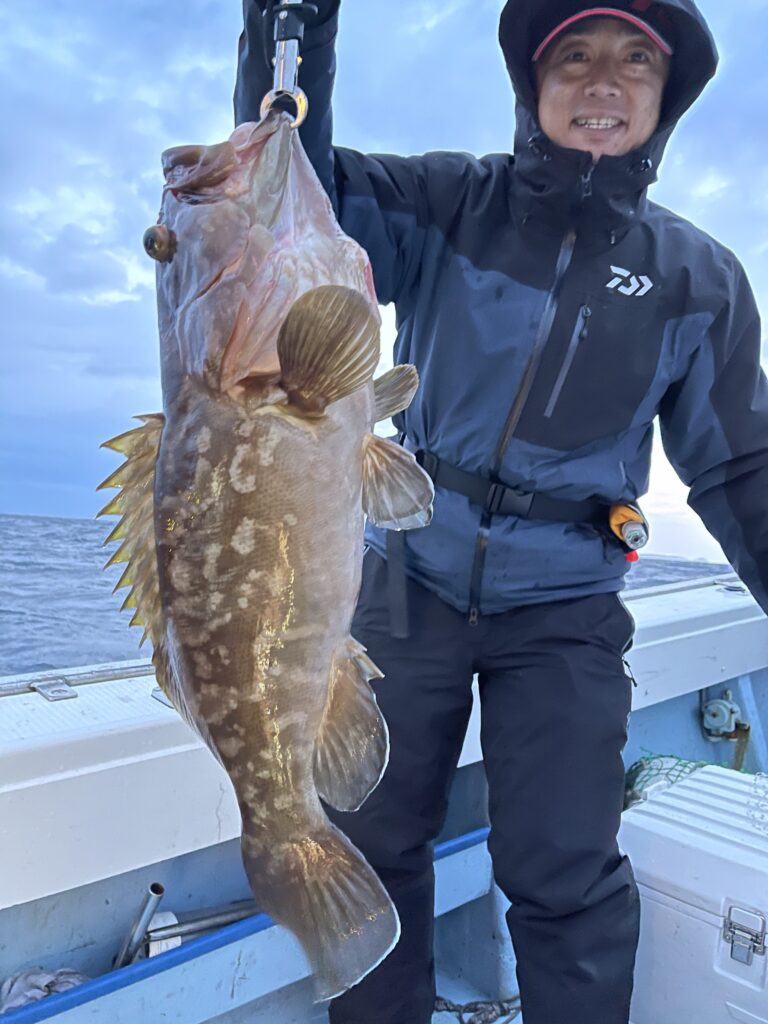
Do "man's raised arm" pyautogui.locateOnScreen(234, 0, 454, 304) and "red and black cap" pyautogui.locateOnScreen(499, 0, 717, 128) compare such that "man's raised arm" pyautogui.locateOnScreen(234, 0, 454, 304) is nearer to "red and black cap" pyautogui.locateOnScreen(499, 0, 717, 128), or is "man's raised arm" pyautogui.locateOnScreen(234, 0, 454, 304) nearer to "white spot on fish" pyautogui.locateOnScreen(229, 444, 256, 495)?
"red and black cap" pyautogui.locateOnScreen(499, 0, 717, 128)

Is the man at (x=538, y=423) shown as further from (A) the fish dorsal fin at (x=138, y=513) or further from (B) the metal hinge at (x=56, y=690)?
(B) the metal hinge at (x=56, y=690)

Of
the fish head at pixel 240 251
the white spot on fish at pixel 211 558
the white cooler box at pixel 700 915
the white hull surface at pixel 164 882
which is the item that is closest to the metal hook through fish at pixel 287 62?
the fish head at pixel 240 251

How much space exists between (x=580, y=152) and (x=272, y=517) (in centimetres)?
149

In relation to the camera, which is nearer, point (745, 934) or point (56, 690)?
point (745, 934)

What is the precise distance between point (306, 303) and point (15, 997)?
208 centimetres

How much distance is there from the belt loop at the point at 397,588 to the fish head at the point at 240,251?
0.91 m

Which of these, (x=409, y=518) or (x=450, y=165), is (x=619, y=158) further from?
(x=409, y=518)

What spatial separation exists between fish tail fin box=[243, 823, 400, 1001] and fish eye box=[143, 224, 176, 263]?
1.06 metres

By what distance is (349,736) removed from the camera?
4.67 feet

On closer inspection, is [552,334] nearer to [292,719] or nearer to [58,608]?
[292,719]

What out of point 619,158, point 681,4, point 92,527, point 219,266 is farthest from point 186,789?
point 92,527

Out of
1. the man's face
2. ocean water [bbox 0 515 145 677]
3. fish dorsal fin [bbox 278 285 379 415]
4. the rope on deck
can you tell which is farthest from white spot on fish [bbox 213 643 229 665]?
the rope on deck

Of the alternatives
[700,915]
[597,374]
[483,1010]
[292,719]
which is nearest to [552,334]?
[597,374]

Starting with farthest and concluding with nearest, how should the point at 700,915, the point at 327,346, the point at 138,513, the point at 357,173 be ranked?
1. the point at 700,915
2. the point at 357,173
3. the point at 138,513
4. the point at 327,346
